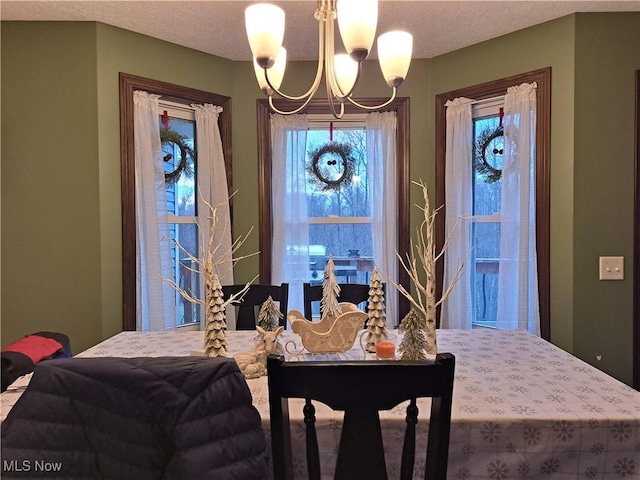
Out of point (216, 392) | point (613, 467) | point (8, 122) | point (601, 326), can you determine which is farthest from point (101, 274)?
point (601, 326)

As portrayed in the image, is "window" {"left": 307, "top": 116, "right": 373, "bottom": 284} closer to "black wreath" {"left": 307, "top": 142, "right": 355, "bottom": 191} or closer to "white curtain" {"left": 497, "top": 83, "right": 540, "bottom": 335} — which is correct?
"black wreath" {"left": 307, "top": 142, "right": 355, "bottom": 191}

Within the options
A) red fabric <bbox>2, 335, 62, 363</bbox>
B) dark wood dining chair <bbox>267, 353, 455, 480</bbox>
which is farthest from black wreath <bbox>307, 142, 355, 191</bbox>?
dark wood dining chair <bbox>267, 353, 455, 480</bbox>

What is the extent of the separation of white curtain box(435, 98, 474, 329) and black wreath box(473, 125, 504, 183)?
0.19ft

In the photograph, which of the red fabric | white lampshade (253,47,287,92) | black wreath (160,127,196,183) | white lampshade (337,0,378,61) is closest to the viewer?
white lampshade (337,0,378,61)

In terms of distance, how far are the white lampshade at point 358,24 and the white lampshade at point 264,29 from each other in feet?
0.66

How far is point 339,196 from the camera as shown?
3207 mm

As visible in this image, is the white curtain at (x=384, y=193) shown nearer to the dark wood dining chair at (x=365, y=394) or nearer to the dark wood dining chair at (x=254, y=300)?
the dark wood dining chair at (x=254, y=300)

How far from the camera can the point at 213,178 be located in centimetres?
299

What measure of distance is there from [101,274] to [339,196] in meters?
1.62

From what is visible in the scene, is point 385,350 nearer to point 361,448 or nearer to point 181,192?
point 361,448

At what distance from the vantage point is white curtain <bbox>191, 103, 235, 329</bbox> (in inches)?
116

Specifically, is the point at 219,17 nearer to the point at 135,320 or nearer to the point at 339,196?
the point at 339,196

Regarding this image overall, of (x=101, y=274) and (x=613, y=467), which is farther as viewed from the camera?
(x=101, y=274)

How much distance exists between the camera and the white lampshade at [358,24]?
132cm
